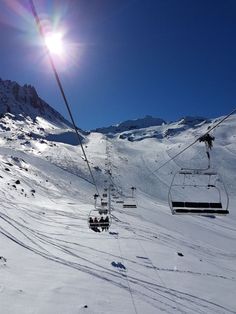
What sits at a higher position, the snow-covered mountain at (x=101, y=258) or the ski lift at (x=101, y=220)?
the ski lift at (x=101, y=220)

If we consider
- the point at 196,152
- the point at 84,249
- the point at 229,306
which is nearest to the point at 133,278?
the point at 229,306

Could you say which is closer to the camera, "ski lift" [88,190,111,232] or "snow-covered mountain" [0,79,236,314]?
"snow-covered mountain" [0,79,236,314]

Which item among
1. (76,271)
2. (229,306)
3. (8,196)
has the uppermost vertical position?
(8,196)

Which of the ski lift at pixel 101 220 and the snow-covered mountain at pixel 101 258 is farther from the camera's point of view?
the ski lift at pixel 101 220

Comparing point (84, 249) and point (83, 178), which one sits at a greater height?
point (83, 178)

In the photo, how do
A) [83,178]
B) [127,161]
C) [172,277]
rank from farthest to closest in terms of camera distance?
[127,161] < [83,178] < [172,277]

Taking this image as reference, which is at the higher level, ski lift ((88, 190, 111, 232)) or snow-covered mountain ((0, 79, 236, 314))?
ski lift ((88, 190, 111, 232))

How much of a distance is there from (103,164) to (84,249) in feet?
323

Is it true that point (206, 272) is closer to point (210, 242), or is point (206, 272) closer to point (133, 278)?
point (133, 278)

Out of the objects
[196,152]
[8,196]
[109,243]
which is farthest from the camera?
[196,152]

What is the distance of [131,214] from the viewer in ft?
227

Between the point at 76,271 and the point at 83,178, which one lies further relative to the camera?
the point at 83,178

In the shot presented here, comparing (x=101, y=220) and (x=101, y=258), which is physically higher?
(x=101, y=220)

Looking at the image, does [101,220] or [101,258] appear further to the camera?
[101,258]
